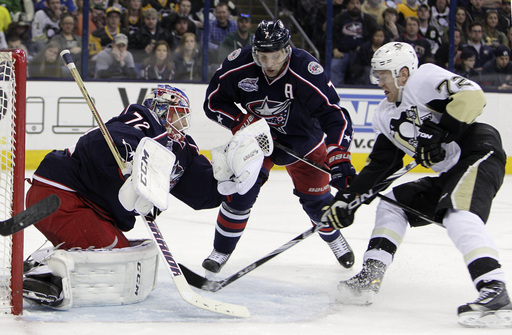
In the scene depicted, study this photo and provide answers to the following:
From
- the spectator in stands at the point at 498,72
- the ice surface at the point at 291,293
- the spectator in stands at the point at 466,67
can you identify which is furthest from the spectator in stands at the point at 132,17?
the spectator in stands at the point at 498,72

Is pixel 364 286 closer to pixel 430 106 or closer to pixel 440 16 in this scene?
pixel 430 106

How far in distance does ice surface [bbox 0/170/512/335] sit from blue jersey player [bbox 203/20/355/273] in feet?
0.73

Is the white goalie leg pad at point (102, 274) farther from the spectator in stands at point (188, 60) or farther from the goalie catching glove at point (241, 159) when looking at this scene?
the spectator in stands at point (188, 60)

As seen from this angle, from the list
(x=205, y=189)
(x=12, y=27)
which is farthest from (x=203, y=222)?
(x=12, y=27)

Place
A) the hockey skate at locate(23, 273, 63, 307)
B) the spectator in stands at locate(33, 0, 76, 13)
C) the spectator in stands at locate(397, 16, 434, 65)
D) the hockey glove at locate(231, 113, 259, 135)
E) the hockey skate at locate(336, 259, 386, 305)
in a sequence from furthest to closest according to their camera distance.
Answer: the spectator in stands at locate(397, 16, 434, 65), the spectator in stands at locate(33, 0, 76, 13), the hockey glove at locate(231, 113, 259, 135), the hockey skate at locate(336, 259, 386, 305), the hockey skate at locate(23, 273, 63, 307)

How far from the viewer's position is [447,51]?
689 centimetres

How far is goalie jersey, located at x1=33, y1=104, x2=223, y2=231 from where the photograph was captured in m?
2.44

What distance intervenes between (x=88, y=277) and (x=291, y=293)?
2.45 ft

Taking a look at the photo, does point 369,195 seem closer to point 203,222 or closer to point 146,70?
point 203,222

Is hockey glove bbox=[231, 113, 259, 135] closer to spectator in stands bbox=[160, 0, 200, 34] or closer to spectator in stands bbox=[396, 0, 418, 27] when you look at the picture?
spectator in stands bbox=[160, 0, 200, 34]

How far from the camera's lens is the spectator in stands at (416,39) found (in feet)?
22.3

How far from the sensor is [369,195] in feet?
8.83

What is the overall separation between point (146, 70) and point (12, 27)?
109 centimetres

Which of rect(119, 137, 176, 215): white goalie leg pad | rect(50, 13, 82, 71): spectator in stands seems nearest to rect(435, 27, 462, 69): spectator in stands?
rect(50, 13, 82, 71): spectator in stands
